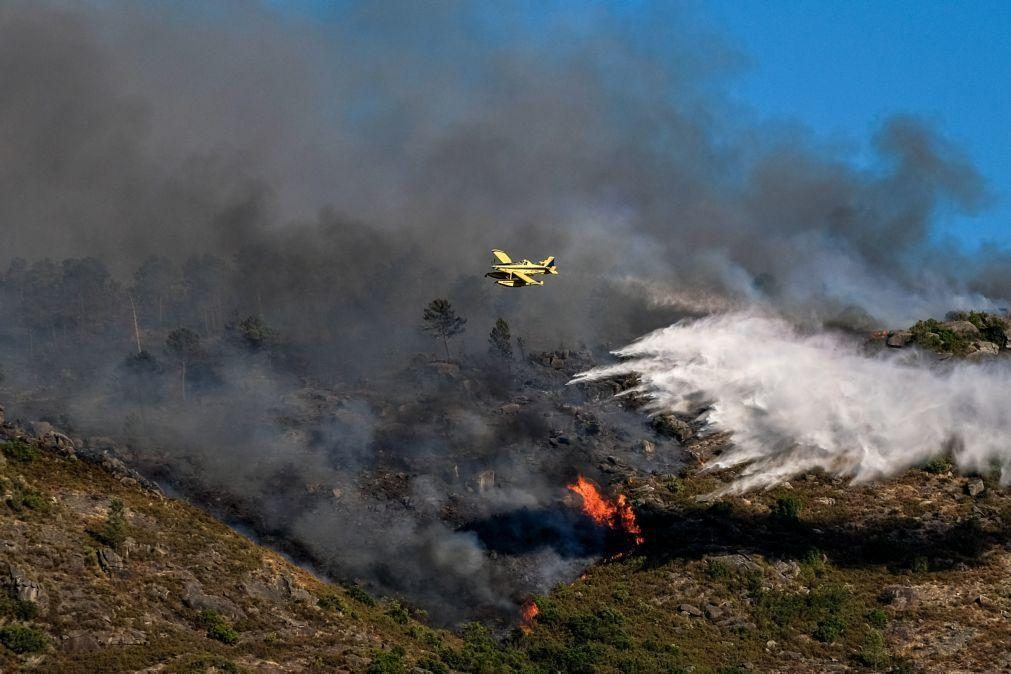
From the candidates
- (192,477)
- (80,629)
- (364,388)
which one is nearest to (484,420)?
(364,388)

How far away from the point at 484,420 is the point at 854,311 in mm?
51225

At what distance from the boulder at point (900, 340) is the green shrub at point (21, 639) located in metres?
91.0

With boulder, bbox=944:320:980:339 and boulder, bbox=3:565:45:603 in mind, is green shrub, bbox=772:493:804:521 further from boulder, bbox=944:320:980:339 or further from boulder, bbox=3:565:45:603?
boulder, bbox=3:565:45:603

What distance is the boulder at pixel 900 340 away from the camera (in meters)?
120

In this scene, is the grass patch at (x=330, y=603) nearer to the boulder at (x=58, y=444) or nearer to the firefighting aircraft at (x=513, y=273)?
the boulder at (x=58, y=444)

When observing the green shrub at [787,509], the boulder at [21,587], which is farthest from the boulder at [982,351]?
the boulder at [21,587]

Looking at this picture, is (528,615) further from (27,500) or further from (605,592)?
(27,500)

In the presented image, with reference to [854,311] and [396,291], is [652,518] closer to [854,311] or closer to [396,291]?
[854,311]

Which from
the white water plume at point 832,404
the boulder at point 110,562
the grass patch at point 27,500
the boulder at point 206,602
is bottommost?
the boulder at point 206,602

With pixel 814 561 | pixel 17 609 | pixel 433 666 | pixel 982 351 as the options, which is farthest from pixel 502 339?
pixel 17 609

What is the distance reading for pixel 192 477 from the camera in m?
102

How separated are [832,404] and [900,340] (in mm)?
20831

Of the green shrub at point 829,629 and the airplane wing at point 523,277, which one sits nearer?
the green shrub at point 829,629

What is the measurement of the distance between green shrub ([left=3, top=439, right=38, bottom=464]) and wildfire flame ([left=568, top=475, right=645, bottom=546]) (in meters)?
45.9
